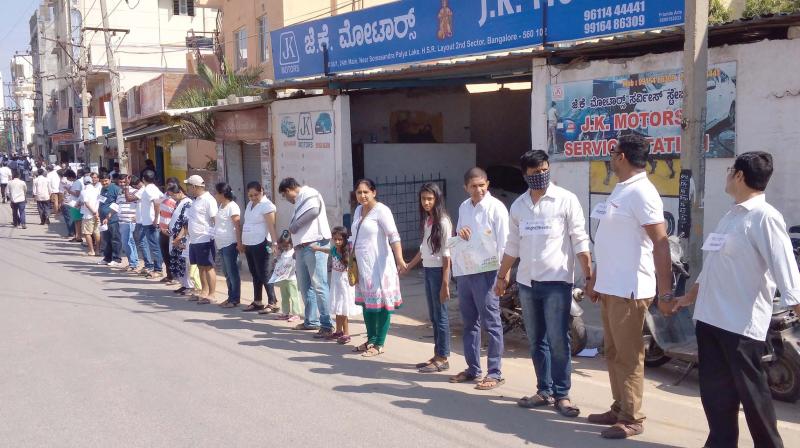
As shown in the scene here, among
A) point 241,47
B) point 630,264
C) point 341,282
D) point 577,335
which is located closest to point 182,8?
point 241,47

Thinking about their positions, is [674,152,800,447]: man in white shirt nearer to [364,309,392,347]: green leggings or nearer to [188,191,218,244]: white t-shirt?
[364,309,392,347]: green leggings

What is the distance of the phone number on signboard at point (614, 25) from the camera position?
309 inches

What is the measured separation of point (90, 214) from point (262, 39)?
878 centimetres

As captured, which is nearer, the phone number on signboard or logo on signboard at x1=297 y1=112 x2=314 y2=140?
the phone number on signboard

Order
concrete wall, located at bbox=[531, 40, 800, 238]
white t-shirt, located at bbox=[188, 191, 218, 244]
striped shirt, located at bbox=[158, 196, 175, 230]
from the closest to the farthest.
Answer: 1. concrete wall, located at bbox=[531, 40, 800, 238]
2. white t-shirt, located at bbox=[188, 191, 218, 244]
3. striped shirt, located at bbox=[158, 196, 175, 230]

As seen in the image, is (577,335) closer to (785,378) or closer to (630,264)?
(785,378)

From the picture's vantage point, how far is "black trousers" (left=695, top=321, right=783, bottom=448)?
3996mm

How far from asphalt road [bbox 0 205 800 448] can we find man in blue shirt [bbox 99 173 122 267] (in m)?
4.91

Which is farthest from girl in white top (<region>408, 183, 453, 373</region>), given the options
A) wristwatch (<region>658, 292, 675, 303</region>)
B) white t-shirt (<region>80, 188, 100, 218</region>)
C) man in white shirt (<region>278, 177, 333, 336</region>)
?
white t-shirt (<region>80, 188, 100, 218</region>)

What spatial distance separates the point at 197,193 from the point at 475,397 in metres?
5.76

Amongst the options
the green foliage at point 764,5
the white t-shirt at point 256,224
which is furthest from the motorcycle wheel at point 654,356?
the green foliage at point 764,5

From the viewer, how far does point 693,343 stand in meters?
5.94

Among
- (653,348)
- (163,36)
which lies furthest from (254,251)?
(163,36)

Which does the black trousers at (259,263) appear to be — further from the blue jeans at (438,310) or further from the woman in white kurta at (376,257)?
the blue jeans at (438,310)
